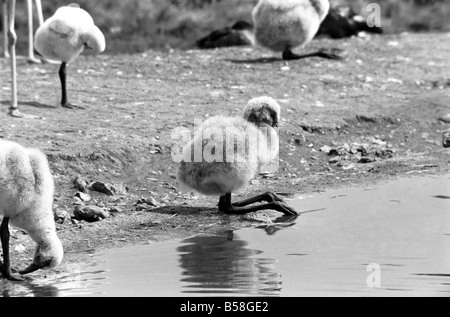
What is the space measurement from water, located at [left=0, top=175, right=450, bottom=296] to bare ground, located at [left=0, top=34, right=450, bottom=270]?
12.8 inches

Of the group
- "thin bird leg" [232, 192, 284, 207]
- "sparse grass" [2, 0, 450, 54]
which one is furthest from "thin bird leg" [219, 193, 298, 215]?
"sparse grass" [2, 0, 450, 54]

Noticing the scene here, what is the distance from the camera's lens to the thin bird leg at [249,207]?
725 centimetres

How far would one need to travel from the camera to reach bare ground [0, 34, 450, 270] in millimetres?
7453

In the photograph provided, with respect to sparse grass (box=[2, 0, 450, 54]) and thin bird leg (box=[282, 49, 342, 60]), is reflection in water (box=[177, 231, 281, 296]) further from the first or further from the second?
sparse grass (box=[2, 0, 450, 54])

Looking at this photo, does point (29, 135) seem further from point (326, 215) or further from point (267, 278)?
point (267, 278)

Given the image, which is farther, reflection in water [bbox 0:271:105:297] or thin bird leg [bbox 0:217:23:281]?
thin bird leg [bbox 0:217:23:281]

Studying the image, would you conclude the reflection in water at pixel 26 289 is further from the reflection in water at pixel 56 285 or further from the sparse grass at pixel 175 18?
the sparse grass at pixel 175 18

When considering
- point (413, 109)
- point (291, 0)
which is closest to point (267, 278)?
point (413, 109)

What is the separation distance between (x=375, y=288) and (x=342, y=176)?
8.97ft

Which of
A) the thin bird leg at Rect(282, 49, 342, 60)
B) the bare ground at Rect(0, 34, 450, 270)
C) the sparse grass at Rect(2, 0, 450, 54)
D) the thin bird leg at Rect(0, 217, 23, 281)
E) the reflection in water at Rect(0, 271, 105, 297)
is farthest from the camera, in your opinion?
the sparse grass at Rect(2, 0, 450, 54)

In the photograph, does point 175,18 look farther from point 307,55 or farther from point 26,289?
point 26,289

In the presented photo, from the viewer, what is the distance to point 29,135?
8445 millimetres

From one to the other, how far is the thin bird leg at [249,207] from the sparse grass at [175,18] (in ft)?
23.5

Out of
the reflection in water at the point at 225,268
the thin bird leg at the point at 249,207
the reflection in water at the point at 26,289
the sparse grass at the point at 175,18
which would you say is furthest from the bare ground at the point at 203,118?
the sparse grass at the point at 175,18
